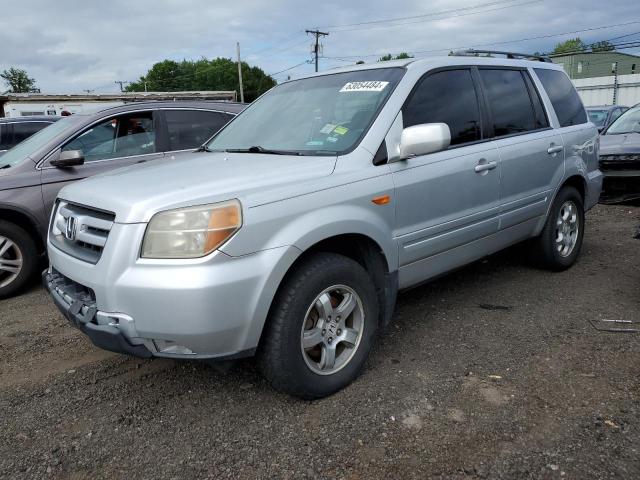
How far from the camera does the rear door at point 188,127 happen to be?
19.0ft

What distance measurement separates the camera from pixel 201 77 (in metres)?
93.9

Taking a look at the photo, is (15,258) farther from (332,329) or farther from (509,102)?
(509,102)

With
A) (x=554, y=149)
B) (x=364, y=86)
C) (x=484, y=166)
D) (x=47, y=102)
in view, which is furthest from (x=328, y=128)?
(x=47, y=102)

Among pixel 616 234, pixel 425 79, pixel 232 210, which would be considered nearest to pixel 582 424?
pixel 232 210

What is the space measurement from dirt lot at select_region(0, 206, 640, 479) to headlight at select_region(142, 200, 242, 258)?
0.96 m

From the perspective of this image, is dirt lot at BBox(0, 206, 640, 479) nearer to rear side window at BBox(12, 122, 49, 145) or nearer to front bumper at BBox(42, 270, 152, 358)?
front bumper at BBox(42, 270, 152, 358)

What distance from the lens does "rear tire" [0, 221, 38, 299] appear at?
15.8 ft

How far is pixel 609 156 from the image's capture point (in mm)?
8156

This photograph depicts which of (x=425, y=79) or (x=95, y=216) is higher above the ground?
(x=425, y=79)

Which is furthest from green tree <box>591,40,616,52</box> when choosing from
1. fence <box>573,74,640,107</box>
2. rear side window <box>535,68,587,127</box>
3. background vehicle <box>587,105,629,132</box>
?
rear side window <box>535,68,587,127</box>

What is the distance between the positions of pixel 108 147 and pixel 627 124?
8432 mm

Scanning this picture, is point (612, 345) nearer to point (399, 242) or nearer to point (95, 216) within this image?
point (399, 242)

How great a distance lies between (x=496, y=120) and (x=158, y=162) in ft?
8.23

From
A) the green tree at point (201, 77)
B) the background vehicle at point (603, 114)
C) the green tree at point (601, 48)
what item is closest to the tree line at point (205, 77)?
the green tree at point (201, 77)
